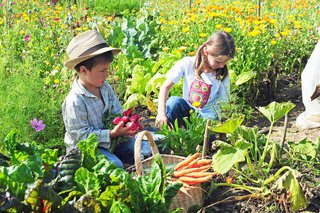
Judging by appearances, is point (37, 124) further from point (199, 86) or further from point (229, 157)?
point (229, 157)

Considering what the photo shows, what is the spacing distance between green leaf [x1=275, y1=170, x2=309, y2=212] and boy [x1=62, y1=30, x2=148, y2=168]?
1024 millimetres

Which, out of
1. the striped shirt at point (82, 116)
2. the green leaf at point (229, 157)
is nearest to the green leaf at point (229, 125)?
the green leaf at point (229, 157)

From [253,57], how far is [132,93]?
1.18m

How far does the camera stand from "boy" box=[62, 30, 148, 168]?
3.30 meters

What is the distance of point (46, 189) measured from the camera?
78.1 inches

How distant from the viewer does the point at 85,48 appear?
334cm

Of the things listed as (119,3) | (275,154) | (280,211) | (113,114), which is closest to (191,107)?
(113,114)

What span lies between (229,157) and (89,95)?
1.08 m

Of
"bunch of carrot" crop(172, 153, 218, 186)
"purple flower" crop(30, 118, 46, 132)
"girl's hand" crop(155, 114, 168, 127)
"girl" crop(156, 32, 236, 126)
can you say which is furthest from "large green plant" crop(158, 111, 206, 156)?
"purple flower" crop(30, 118, 46, 132)

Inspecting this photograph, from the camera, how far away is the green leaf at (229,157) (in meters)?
2.81

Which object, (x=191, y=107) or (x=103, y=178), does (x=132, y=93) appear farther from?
(x=103, y=178)

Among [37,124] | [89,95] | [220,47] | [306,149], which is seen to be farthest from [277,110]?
[37,124]

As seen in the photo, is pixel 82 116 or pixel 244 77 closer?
pixel 82 116

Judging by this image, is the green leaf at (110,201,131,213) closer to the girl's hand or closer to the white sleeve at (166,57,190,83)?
the girl's hand
